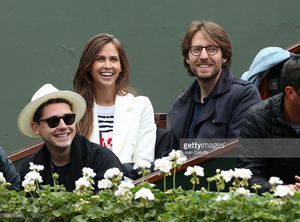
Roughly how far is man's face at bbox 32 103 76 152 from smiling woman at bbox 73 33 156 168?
69 centimetres

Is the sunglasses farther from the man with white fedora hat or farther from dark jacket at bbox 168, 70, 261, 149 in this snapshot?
dark jacket at bbox 168, 70, 261, 149

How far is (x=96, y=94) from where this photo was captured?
6230mm

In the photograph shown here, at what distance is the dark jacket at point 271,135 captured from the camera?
502cm

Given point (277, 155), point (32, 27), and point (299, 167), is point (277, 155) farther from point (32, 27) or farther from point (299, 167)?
point (32, 27)

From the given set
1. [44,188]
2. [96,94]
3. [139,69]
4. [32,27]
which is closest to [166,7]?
[139,69]

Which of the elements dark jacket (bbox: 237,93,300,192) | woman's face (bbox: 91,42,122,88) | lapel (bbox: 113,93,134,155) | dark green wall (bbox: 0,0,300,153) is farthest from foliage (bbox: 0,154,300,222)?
dark green wall (bbox: 0,0,300,153)

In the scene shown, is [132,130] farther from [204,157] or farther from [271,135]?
[271,135]

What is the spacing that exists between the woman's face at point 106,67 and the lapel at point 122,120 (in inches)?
5.4

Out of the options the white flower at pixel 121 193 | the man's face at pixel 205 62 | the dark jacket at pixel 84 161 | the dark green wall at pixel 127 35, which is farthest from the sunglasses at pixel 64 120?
the dark green wall at pixel 127 35

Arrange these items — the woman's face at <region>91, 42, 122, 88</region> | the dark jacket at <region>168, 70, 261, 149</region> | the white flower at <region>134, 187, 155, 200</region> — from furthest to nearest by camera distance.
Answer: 1. the woman's face at <region>91, 42, 122, 88</region>
2. the dark jacket at <region>168, 70, 261, 149</region>
3. the white flower at <region>134, 187, 155, 200</region>

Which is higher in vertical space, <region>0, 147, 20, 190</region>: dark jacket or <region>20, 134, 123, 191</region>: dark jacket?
<region>20, 134, 123, 191</region>: dark jacket

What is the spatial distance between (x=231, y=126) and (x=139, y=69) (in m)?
3.28

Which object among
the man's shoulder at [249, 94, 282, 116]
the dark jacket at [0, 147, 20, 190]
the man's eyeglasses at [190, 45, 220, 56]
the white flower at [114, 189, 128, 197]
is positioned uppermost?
the man's eyeglasses at [190, 45, 220, 56]

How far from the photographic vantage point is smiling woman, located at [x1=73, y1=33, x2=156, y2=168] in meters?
6.04
